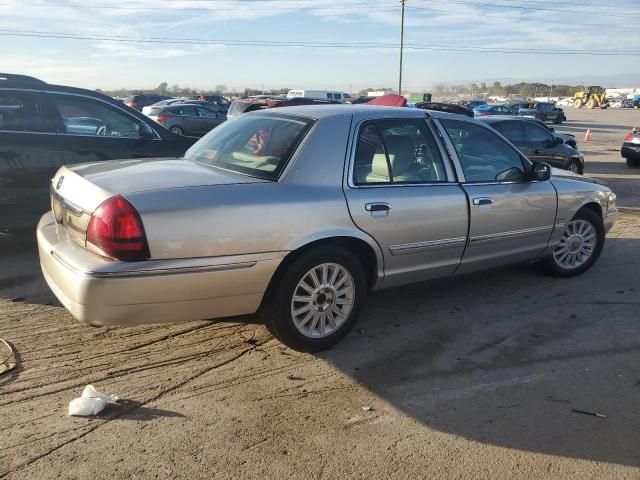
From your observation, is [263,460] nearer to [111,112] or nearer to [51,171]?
[51,171]

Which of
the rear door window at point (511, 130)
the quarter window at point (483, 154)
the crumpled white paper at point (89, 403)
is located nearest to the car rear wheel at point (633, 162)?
the rear door window at point (511, 130)

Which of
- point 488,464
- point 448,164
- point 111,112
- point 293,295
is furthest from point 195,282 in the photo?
point 111,112

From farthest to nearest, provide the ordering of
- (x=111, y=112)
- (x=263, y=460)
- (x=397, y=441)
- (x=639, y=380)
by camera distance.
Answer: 1. (x=111, y=112)
2. (x=639, y=380)
3. (x=397, y=441)
4. (x=263, y=460)

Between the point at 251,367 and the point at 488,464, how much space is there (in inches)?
62.1

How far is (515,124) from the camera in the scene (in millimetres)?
12164

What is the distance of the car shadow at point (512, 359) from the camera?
3113 mm

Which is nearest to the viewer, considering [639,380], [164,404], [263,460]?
[263,460]

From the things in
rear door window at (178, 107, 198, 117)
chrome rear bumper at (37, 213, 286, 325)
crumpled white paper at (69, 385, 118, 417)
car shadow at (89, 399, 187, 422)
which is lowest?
car shadow at (89, 399, 187, 422)

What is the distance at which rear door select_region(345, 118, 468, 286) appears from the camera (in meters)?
3.92

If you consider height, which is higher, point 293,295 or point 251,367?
point 293,295

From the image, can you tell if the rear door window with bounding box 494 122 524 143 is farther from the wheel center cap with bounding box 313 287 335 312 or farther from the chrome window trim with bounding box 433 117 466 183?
the wheel center cap with bounding box 313 287 335 312

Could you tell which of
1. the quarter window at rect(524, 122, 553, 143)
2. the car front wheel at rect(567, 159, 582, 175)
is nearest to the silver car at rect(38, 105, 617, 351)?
the quarter window at rect(524, 122, 553, 143)

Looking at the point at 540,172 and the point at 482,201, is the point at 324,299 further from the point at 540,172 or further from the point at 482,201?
the point at 540,172

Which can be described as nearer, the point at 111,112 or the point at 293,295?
the point at 293,295
